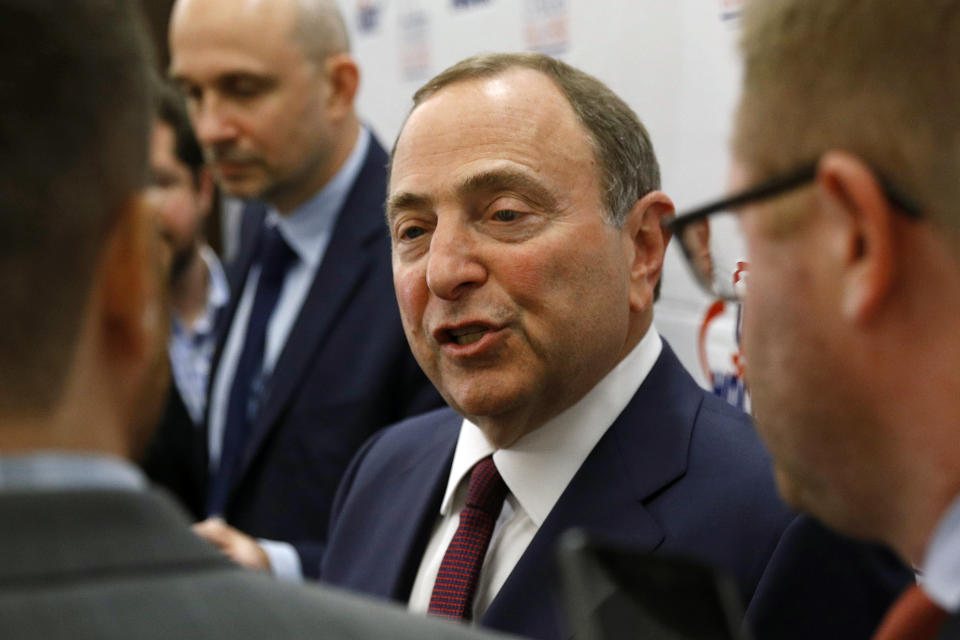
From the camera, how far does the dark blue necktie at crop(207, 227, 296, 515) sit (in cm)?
307

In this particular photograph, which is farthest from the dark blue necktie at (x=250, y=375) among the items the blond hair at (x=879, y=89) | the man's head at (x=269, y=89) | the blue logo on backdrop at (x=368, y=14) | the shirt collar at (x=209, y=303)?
the blond hair at (x=879, y=89)

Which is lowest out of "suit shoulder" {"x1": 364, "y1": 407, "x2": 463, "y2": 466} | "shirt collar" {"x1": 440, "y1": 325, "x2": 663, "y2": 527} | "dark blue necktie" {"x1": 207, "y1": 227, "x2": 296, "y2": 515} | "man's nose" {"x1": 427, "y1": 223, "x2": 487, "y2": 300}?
"dark blue necktie" {"x1": 207, "y1": 227, "x2": 296, "y2": 515}

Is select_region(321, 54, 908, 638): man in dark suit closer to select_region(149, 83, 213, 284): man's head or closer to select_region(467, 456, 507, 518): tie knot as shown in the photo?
select_region(467, 456, 507, 518): tie knot

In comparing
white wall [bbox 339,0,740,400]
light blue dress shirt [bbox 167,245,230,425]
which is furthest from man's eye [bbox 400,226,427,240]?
light blue dress shirt [bbox 167,245,230,425]

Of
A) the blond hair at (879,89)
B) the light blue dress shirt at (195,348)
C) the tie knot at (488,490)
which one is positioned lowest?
the light blue dress shirt at (195,348)

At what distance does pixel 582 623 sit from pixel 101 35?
1.71 ft

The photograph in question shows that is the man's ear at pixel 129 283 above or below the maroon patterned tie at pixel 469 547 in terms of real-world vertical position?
above

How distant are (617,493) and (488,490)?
0.21m

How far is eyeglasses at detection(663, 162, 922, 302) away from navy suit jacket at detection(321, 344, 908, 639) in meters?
0.56

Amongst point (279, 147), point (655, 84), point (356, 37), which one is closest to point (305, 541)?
point (279, 147)

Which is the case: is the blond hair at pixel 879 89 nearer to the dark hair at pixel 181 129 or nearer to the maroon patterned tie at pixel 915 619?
the maroon patterned tie at pixel 915 619

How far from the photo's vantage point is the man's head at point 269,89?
10.9 feet

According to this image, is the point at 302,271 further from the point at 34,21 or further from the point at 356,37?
the point at 34,21

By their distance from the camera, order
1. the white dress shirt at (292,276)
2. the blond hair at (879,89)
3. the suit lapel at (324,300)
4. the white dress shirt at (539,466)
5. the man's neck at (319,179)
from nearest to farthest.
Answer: the blond hair at (879,89) < the white dress shirt at (539,466) < the suit lapel at (324,300) < the white dress shirt at (292,276) < the man's neck at (319,179)
